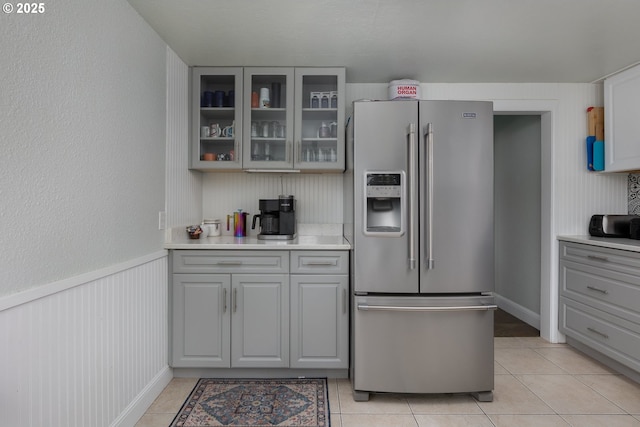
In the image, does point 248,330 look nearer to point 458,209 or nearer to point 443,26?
point 458,209

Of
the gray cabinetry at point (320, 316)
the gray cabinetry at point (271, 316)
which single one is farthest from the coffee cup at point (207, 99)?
the gray cabinetry at point (320, 316)

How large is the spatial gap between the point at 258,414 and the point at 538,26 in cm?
292

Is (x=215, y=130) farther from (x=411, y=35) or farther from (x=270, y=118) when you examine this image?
(x=411, y=35)

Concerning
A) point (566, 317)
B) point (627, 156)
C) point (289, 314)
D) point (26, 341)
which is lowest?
point (566, 317)

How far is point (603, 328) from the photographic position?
7.80 ft

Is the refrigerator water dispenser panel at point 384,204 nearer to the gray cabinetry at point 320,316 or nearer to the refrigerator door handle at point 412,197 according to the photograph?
the refrigerator door handle at point 412,197

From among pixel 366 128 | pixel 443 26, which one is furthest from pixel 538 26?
pixel 366 128

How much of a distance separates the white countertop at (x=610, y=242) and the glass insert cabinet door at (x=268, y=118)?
242 cm

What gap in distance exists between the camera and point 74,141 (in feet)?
4.52

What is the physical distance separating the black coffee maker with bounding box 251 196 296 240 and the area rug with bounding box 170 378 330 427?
107 centimetres

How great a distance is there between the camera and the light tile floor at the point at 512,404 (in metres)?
1.84

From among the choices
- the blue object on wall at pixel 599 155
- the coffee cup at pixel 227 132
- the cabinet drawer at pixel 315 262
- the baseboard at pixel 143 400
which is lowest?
the baseboard at pixel 143 400

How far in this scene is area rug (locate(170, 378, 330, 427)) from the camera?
1.82 meters

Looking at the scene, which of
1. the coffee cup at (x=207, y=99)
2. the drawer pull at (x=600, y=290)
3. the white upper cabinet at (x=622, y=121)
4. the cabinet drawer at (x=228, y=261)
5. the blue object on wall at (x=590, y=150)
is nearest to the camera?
the cabinet drawer at (x=228, y=261)
